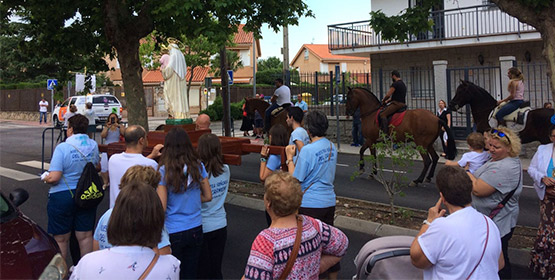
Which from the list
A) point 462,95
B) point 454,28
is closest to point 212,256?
point 462,95

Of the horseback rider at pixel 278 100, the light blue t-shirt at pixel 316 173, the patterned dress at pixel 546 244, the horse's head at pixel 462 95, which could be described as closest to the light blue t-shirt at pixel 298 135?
the light blue t-shirt at pixel 316 173

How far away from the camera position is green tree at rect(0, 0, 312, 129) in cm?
962

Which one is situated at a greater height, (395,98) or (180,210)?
(395,98)

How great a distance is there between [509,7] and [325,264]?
584 centimetres

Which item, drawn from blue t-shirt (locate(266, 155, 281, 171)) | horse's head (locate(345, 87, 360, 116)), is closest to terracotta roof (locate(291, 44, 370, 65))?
horse's head (locate(345, 87, 360, 116))

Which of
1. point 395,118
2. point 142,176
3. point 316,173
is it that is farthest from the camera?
point 395,118

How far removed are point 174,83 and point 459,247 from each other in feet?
22.2

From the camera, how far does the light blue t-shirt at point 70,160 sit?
4.84 m

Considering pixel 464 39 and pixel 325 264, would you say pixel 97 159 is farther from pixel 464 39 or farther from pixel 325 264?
pixel 464 39

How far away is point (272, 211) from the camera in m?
2.80

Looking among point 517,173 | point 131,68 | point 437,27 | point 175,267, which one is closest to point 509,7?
point 517,173

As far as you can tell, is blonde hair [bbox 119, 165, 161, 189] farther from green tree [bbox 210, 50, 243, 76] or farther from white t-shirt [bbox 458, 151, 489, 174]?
green tree [bbox 210, 50, 243, 76]

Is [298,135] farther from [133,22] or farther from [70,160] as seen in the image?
[133,22]

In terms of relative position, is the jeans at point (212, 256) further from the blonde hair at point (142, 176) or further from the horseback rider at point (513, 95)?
the horseback rider at point (513, 95)
